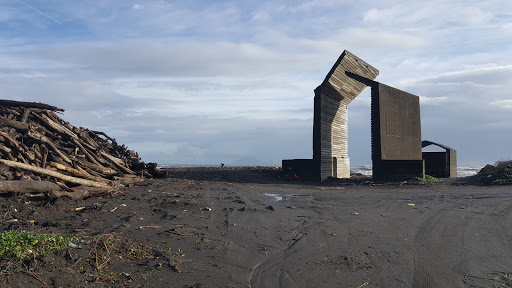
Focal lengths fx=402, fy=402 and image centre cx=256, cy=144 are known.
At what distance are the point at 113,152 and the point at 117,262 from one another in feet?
45.5

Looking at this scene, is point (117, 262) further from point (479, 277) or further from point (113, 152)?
point (113, 152)

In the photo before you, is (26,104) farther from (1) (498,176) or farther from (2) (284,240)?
(1) (498,176)

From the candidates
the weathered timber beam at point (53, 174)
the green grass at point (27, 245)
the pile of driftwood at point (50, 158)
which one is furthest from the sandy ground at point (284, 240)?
the weathered timber beam at point (53, 174)

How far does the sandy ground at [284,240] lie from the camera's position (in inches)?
205

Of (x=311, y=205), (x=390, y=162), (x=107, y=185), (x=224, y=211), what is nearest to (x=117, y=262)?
(x=224, y=211)

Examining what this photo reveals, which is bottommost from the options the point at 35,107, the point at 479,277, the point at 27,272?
the point at 479,277

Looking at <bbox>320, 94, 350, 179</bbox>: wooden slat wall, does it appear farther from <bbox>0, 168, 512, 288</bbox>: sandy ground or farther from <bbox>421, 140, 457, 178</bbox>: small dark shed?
<bbox>0, 168, 512, 288</bbox>: sandy ground

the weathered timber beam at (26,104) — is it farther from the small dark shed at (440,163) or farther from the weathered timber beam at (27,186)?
the small dark shed at (440,163)

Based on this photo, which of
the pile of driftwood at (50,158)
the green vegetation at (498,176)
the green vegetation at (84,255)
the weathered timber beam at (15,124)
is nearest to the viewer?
the green vegetation at (84,255)

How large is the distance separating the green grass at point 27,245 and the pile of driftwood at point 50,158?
4.59 meters

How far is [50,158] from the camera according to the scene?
12344mm

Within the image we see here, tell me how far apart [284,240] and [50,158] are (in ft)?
28.1

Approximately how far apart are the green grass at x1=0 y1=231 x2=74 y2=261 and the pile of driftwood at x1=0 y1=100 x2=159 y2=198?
15.1 ft

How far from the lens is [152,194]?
1247cm
